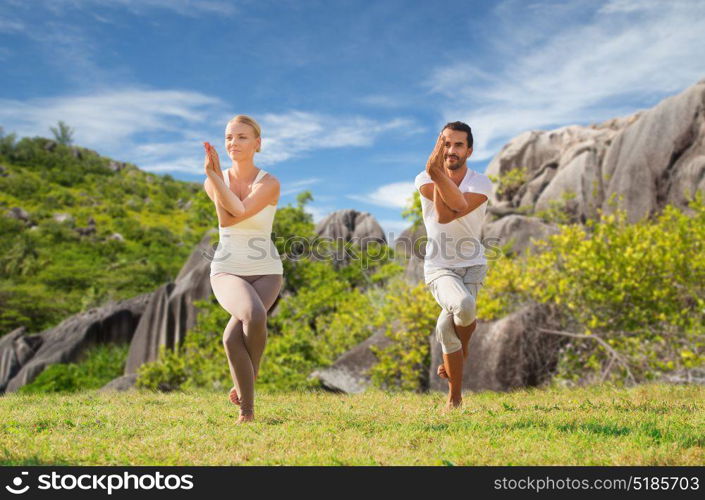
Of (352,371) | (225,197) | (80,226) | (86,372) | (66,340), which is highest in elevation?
(80,226)

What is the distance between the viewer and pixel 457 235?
6492mm

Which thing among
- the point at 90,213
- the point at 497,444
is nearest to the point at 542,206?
→ the point at 497,444

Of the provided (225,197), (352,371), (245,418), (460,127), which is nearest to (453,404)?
(245,418)

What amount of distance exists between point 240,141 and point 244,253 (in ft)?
3.31

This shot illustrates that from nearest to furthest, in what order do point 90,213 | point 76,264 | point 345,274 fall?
point 345,274 → point 76,264 → point 90,213

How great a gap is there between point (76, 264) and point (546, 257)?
43.4m

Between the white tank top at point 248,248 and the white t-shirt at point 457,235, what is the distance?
61.8 inches

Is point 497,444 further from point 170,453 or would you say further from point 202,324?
point 202,324

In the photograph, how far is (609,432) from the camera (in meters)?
4.91

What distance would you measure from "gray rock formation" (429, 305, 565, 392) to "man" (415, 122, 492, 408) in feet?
13.5

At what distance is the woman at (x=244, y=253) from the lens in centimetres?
564

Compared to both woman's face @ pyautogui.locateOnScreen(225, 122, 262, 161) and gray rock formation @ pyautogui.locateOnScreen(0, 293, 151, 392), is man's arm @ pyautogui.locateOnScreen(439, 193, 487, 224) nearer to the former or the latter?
woman's face @ pyautogui.locateOnScreen(225, 122, 262, 161)

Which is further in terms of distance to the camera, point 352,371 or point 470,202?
point 352,371

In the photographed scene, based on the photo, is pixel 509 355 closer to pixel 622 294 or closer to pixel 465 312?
pixel 622 294
